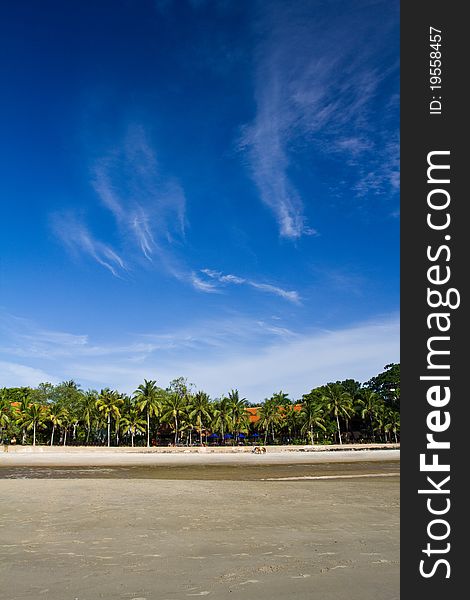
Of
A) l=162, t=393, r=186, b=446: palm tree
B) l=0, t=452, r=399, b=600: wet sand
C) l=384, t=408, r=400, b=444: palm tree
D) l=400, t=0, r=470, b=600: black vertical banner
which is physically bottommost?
l=384, t=408, r=400, b=444: palm tree

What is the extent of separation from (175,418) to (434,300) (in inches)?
2816

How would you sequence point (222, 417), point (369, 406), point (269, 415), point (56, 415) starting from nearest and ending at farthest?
point (56, 415) < point (222, 417) < point (269, 415) < point (369, 406)

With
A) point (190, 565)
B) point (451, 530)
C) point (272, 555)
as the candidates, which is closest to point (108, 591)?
point (190, 565)

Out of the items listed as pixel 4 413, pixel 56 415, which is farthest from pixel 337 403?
pixel 4 413

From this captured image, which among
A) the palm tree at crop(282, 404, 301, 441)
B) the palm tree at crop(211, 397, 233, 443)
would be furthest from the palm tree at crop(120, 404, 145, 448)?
the palm tree at crop(282, 404, 301, 441)

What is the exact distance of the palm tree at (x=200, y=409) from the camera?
7381 centimetres

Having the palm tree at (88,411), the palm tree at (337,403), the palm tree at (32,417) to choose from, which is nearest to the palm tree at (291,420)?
the palm tree at (337,403)

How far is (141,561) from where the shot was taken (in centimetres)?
747

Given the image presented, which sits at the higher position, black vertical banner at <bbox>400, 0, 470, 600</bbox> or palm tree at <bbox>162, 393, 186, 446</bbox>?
black vertical banner at <bbox>400, 0, 470, 600</bbox>

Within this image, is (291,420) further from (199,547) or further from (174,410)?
(199,547)

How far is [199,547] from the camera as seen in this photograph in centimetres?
849

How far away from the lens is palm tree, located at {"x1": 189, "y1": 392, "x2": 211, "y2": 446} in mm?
73812

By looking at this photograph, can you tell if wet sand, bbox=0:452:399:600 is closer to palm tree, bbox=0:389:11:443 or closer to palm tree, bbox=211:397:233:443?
palm tree, bbox=0:389:11:443

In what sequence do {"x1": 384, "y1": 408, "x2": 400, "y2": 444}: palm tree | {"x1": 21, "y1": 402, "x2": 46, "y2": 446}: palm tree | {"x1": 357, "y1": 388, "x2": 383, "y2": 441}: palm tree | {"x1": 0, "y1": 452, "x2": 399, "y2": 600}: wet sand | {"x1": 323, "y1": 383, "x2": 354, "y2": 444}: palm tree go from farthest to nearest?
{"x1": 357, "y1": 388, "x2": 383, "y2": 441}: palm tree → {"x1": 384, "y1": 408, "x2": 400, "y2": 444}: palm tree → {"x1": 323, "y1": 383, "x2": 354, "y2": 444}: palm tree → {"x1": 21, "y1": 402, "x2": 46, "y2": 446}: palm tree → {"x1": 0, "y1": 452, "x2": 399, "y2": 600}: wet sand
